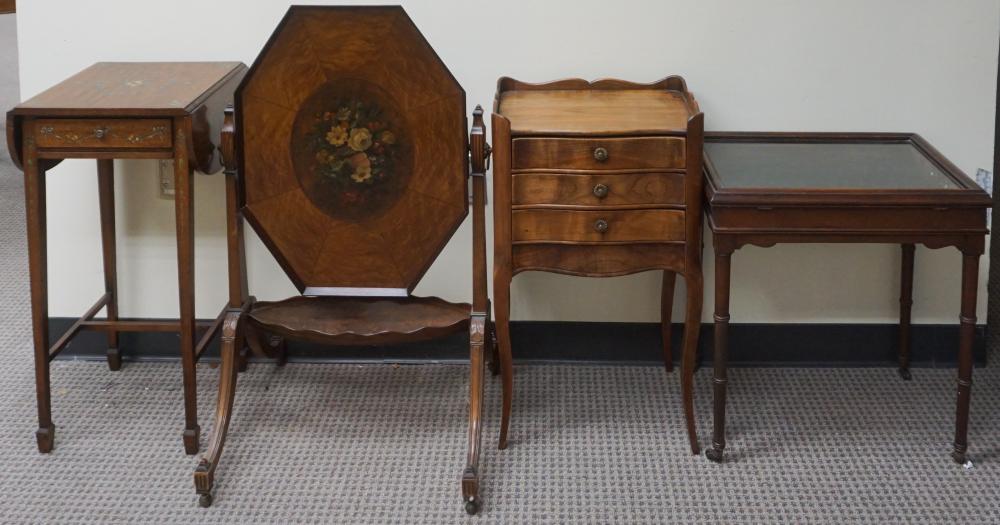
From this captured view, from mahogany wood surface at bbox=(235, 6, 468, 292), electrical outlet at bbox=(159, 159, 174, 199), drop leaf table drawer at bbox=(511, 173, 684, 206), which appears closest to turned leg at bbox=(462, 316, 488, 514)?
mahogany wood surface at bbox=(235, 6, 468, 292)

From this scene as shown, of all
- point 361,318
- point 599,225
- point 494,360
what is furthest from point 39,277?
point 599,225

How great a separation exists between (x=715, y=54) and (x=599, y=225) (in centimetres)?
74

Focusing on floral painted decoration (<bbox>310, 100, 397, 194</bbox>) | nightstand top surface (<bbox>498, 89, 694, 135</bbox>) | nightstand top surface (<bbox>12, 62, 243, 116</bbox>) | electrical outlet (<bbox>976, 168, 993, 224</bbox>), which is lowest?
electrical outlet (<bbox>976, 168, 993, 224</bbox>)

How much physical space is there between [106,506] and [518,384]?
1.19 meters

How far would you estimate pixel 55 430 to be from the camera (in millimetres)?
3195

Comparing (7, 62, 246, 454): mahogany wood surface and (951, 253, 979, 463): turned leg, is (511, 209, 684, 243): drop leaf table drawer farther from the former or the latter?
(7, 62, 246, 454): mahogany wood surface

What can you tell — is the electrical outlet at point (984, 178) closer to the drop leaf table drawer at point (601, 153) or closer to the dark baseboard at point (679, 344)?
the dark baseboard at point (679, 344)

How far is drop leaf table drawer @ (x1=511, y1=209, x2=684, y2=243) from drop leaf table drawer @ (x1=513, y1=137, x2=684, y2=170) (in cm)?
11

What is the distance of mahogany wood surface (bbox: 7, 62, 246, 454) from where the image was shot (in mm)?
2842

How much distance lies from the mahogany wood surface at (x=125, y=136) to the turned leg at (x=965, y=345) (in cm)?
190

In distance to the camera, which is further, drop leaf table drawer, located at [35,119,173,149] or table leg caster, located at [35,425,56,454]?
table leg caster, located at [35,425,56,454]

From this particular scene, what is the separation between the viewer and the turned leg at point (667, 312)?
11.0ft

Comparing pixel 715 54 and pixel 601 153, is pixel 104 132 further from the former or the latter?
pixel 715 54

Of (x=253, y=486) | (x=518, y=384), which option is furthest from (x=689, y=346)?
(x=253, y=486)
